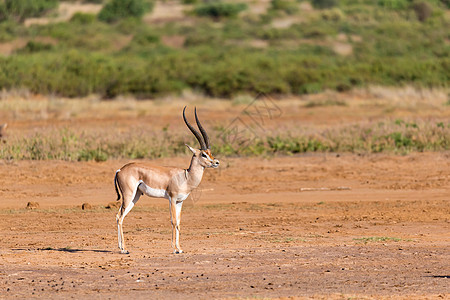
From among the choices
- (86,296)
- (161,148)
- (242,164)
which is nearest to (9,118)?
(161,148)

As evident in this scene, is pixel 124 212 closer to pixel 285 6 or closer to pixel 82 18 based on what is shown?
pixel 82 18

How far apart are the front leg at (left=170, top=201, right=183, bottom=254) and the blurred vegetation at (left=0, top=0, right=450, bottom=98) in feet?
84.5

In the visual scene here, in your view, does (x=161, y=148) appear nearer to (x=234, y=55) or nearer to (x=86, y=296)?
(x=86, y=296)

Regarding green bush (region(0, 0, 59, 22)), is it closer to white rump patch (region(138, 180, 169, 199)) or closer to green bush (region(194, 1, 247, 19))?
green bush (region(194, 1, 247, 19))

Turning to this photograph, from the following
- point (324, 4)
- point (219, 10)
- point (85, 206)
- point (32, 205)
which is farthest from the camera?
point (324, 4)

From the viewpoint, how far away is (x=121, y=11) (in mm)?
67250

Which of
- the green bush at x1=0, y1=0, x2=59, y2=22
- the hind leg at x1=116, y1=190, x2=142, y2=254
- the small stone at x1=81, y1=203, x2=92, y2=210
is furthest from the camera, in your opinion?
the green bush at x1=0, y1=0, x2=59, y2=22

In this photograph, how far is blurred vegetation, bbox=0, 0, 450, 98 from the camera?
120 feet

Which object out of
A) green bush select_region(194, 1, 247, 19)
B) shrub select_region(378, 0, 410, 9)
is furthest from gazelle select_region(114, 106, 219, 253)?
shrub select_region(378, 0, 410, 9)

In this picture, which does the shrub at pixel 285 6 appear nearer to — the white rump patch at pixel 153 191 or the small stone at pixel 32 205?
the small stone at pixel 32 205

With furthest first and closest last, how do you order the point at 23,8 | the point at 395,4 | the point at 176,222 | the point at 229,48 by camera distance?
the point at 395,4 → the point at 23,8 → the point at 229,48 → the point at 176,222

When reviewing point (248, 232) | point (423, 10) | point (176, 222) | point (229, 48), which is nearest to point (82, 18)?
point (229, 48)

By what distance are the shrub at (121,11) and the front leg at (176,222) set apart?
58.5 metres

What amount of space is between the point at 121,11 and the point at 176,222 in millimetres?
59443
